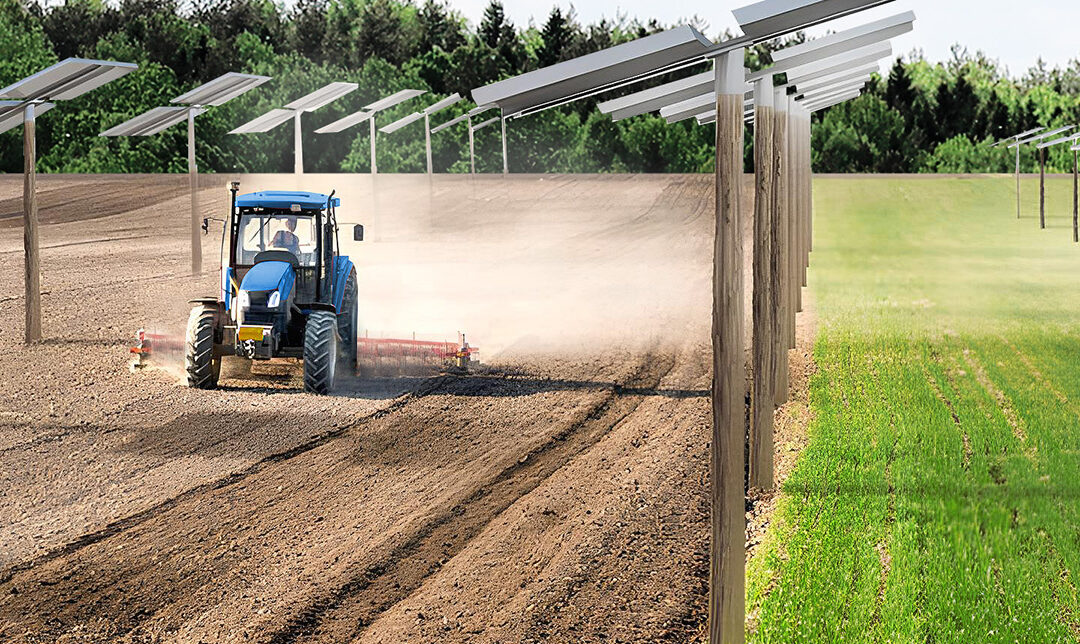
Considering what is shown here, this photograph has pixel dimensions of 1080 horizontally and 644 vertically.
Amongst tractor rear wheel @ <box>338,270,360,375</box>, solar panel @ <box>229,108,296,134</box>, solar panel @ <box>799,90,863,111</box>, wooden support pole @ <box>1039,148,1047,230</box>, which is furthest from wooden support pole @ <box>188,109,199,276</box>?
wooden support pole @ <box>1039,148,1047,230</box>

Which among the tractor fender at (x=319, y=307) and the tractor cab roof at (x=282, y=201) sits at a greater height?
the tractor cab roof at (x=282, y=201)

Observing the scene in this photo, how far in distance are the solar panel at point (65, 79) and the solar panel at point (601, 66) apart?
1156cm

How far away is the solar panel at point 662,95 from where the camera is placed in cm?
1130

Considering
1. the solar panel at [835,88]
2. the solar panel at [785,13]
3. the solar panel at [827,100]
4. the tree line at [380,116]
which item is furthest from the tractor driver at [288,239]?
the tree line at [380,116]

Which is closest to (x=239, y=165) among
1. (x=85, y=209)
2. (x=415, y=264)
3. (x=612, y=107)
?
(x=85, y=209)

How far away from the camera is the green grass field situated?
8305 millimetres

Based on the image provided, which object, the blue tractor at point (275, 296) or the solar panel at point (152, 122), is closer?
the blue tractor at point (275, 296)

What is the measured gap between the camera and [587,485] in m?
11.3

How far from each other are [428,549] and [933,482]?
4.60 meters

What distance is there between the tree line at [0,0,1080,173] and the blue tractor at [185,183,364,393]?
164 feet

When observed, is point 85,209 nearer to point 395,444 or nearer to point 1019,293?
point 1019,293

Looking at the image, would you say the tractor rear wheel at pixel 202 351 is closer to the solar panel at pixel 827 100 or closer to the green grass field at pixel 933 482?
the green grass field at pixel 933 482

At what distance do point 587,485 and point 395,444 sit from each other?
249 centimetres

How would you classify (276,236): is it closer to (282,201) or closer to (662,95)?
(282,201)
